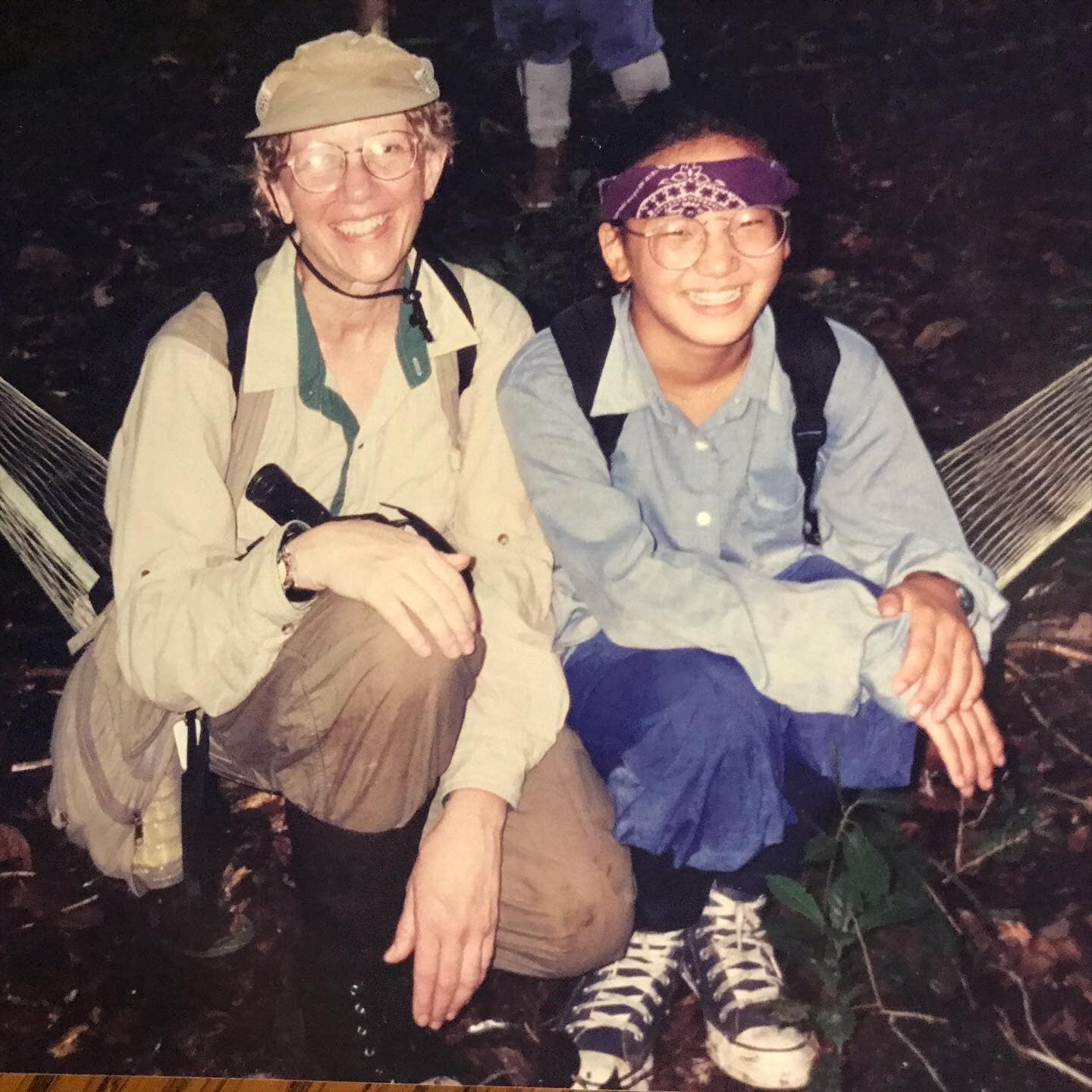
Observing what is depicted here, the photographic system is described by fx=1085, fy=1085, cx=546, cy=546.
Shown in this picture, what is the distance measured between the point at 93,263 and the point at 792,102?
3.41 feet

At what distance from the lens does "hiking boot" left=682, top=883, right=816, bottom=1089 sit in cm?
152

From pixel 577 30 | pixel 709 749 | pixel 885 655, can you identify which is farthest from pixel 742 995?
pixel 577 30

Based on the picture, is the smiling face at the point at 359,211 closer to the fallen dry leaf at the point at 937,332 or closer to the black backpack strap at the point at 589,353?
the black backpack strap at the point at 589,353

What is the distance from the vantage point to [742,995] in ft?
5.02

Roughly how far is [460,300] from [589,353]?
0.20 meters

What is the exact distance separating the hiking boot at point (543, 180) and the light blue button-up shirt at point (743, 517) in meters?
0.22

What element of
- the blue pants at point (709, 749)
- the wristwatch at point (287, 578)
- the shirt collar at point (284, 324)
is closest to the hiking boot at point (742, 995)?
the blue pants at point (709, 749)

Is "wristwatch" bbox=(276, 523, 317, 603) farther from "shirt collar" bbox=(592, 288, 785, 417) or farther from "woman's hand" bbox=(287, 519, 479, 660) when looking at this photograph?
"shirt collar" bbox=(592, 288, 785, 417)

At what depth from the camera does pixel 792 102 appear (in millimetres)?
1505

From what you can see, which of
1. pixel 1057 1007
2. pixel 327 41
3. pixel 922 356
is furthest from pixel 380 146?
pixel 1057 1007

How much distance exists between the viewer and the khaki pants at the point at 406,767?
133 cm

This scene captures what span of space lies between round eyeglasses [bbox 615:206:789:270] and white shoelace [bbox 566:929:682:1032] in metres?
0.94

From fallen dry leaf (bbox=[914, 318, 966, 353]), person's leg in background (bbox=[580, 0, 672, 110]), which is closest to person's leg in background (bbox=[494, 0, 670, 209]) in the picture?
person's leg in background (bbox=[580, 0, 672, 110])

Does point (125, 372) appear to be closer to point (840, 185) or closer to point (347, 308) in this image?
point (347, 308)
